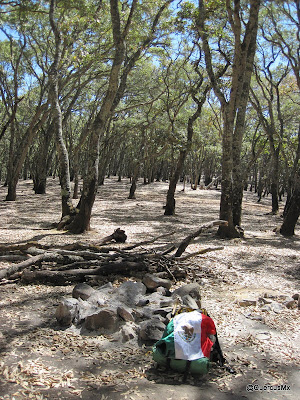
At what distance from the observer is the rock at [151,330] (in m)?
3.48

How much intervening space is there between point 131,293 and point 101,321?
0.77m

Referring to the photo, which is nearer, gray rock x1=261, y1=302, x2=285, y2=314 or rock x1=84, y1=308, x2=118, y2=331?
rock x1=84, y1=308, x2=118, y2=331

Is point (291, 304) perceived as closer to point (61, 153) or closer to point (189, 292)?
point (189, 292)

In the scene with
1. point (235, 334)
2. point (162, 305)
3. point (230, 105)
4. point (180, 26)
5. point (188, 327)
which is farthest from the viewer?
point (180, 26)

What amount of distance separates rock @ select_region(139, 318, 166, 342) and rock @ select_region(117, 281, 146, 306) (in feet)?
2.17

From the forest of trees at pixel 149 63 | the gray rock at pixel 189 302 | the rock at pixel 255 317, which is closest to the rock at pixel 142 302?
the gray rock at pixel 189 302

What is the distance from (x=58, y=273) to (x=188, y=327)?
100 inches

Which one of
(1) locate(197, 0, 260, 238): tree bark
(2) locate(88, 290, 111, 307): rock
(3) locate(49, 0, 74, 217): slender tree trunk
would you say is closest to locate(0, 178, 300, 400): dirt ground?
(2) locate(88, 290, 111, 307): rock

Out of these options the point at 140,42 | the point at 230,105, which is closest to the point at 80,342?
the point at 230,105

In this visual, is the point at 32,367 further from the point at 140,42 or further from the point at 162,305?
the point at 140,42

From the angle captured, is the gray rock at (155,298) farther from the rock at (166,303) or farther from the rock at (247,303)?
the rock at (247,303)

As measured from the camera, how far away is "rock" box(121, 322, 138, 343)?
353 cm

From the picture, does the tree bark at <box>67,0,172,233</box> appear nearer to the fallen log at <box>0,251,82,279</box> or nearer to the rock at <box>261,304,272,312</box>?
the fallen log at <box>0,251,82,279</box>

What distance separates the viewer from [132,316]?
3.83 metres
